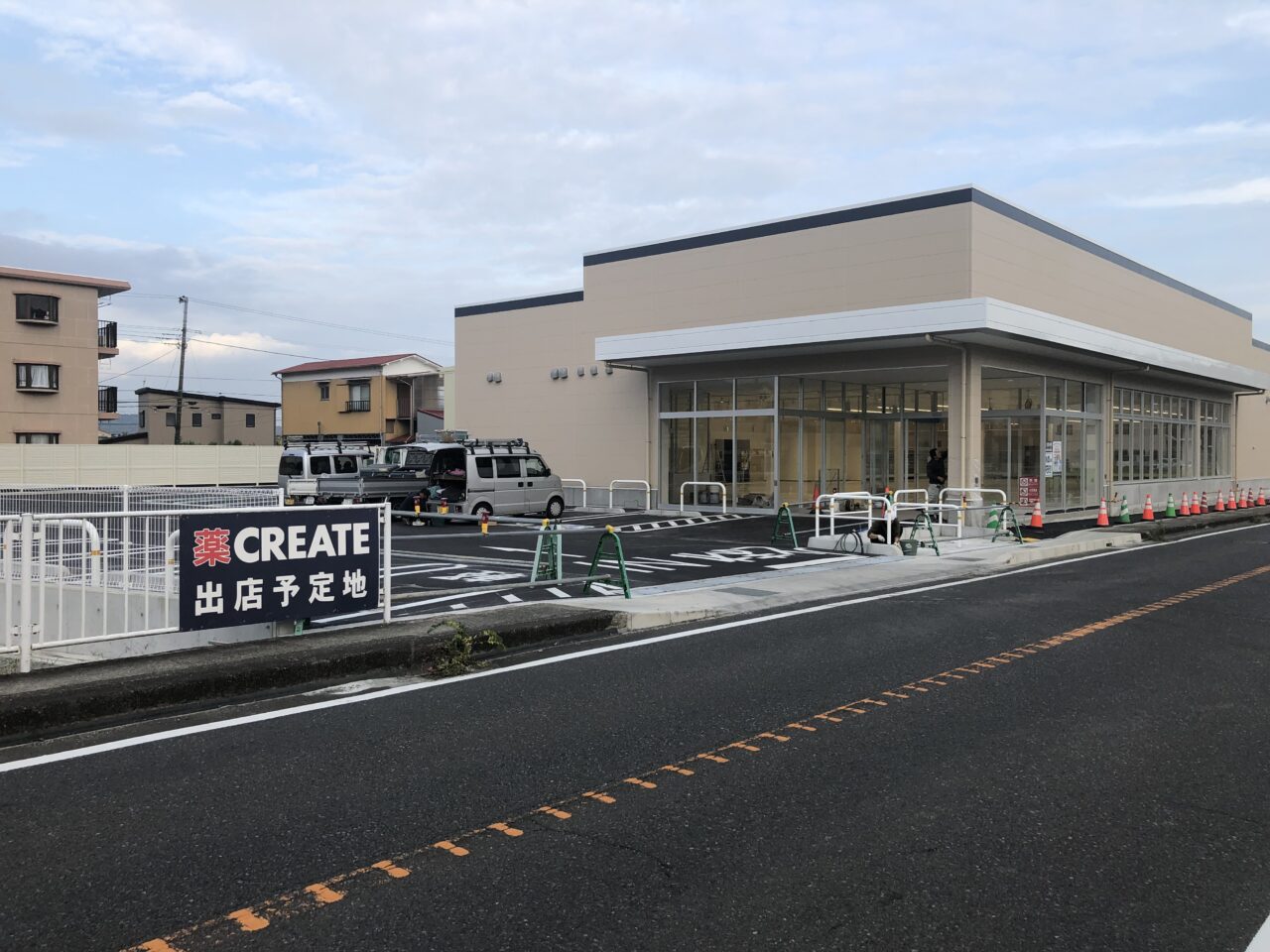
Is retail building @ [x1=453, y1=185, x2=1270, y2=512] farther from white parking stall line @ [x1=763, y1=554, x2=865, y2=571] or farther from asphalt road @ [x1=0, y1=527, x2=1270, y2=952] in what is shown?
asphalt road @ [x1=0, y1=527, x2=1270, y2=952]

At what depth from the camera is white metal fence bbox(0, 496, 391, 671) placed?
300 inches

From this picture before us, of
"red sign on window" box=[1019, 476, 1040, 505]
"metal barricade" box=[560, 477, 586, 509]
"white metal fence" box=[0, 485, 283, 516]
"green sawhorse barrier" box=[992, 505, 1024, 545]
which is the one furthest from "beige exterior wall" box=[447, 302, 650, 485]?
"white metal fence" box=[0, 485, 283, 516]

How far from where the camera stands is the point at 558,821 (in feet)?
15.9

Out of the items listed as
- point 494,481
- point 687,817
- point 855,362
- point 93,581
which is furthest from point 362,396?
point 687,817

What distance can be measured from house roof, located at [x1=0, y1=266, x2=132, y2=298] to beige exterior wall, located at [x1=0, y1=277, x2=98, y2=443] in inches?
11.1

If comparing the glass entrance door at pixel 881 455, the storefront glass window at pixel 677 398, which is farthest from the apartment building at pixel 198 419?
the glass entrance door at pixel 881 455

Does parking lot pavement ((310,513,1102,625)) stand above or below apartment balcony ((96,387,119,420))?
below

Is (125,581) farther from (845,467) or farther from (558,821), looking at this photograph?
(845,467)

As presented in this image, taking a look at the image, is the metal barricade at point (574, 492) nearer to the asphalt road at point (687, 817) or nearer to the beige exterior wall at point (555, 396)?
the beige exterior wall at point (555, 396)

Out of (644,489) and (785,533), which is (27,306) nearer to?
(644,489)

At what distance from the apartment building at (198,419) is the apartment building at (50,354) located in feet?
55.7

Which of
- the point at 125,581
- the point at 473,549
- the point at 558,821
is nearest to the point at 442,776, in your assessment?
the point at 558,821

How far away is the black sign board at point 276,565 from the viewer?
807 centimetres

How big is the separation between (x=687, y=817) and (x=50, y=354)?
166ft
